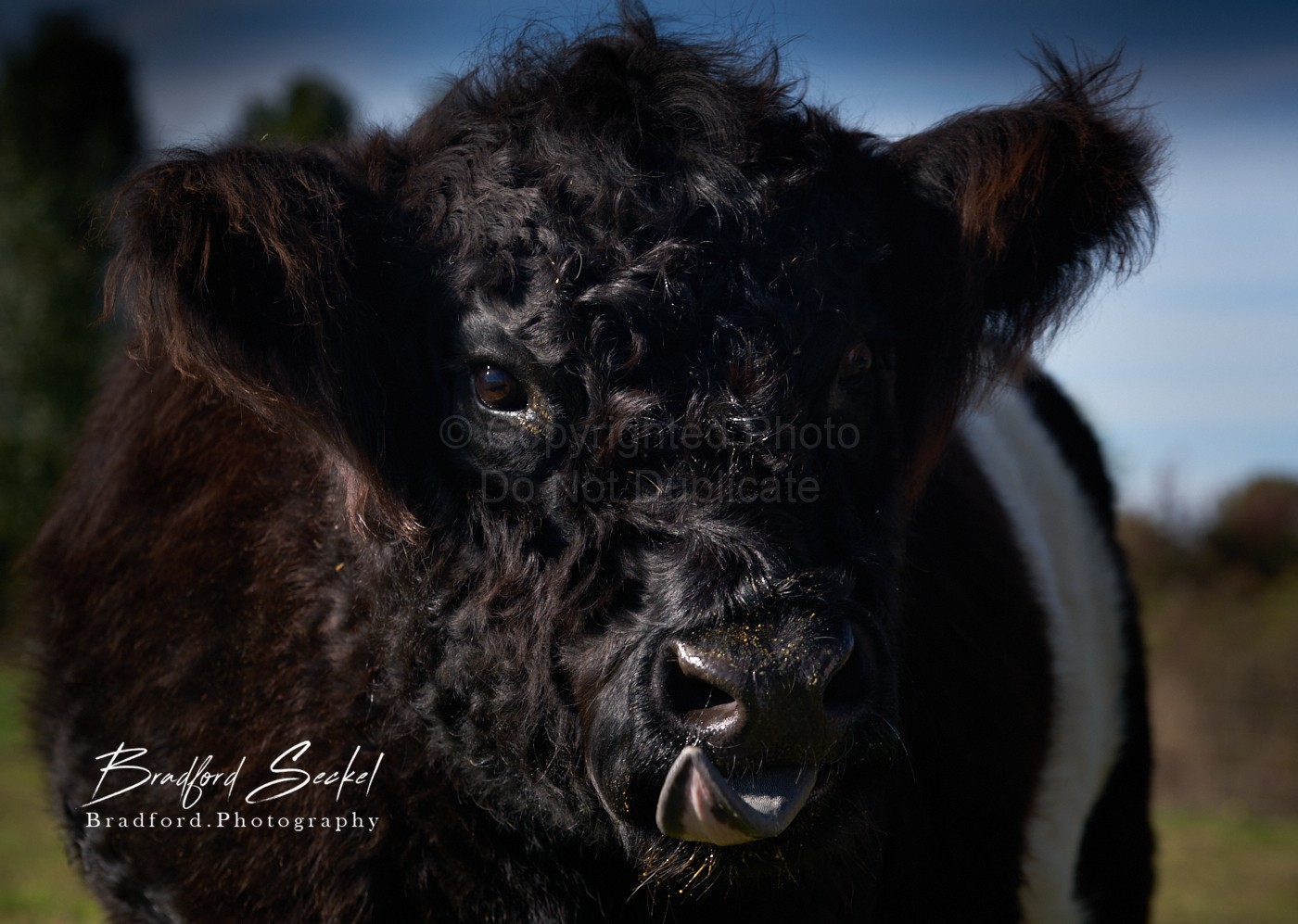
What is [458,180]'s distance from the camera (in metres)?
2.31

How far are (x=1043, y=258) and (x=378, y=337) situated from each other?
1.61 m

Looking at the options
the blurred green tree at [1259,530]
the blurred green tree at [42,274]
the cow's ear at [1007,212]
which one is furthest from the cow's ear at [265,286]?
the blurred green tree at [42,274]

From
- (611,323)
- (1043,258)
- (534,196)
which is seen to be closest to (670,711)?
(611,323)

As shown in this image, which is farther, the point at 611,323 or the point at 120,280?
the point at 120,280

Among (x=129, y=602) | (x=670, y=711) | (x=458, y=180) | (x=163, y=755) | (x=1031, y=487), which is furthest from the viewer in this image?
(x=1031, y=487)

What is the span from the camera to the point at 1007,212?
246 cm

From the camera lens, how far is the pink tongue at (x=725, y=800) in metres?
1.69

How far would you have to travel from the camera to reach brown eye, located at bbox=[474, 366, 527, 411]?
209cm

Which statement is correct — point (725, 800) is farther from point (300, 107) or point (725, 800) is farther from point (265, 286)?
point (300, 107)

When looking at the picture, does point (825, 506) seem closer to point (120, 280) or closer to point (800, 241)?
point (800, 241)

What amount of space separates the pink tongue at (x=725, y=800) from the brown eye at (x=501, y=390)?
2.47 ft

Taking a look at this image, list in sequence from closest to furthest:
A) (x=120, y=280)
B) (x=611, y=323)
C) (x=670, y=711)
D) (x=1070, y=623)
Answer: (x=670, y=711), (x=611, y=323), (x=120, y=280), (x=1070, y=623)

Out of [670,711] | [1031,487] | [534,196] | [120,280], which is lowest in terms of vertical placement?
[670,711]

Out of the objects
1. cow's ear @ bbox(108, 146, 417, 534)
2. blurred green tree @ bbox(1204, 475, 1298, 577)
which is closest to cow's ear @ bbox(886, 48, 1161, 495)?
cow's ear @ bbox(108, 146, 417, 534)
